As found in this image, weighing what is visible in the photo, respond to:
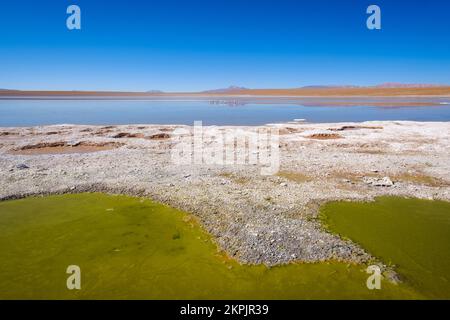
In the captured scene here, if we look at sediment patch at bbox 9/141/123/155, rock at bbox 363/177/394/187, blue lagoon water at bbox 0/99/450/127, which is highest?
blue lagoon water at bbox 0/99/450/127

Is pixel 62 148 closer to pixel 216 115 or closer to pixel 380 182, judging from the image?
pixel 380 182

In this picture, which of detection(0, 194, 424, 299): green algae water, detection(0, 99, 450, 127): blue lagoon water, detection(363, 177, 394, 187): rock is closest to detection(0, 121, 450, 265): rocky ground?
detection(363, 177, 394, 187): rock

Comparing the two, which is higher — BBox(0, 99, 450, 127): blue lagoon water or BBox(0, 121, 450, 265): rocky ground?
BBox(0, 99, 450, 127): blue lagoon water

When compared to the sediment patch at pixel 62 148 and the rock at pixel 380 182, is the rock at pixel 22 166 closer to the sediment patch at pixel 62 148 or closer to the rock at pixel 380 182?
the sediment patch at pixel 62 148

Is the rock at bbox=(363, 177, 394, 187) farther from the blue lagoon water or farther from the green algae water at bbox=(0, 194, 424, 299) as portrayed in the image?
the blue lagoon water

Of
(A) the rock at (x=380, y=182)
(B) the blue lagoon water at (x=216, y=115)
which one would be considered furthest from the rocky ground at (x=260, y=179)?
(B) the blue lagoon water at (x=216, y=115)
